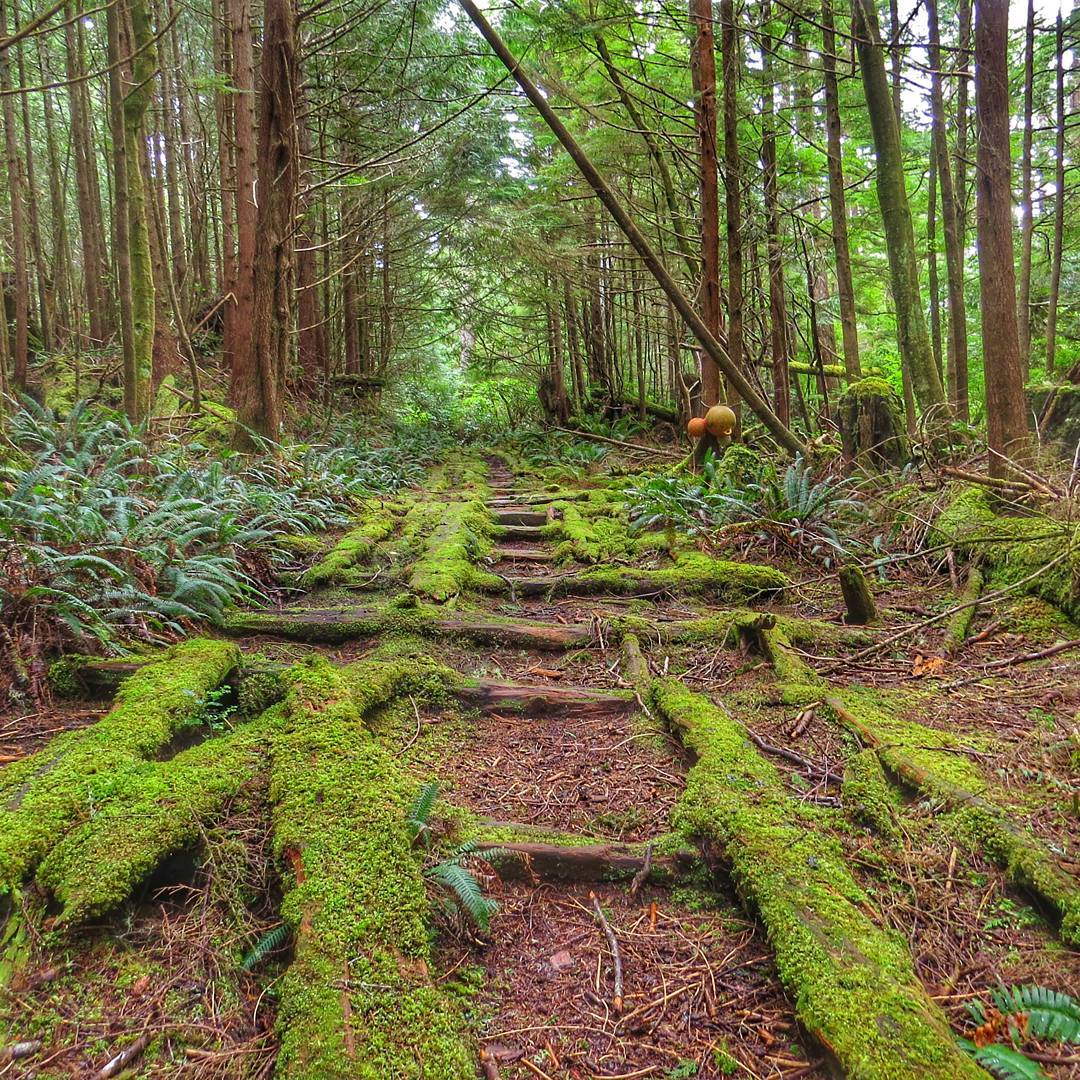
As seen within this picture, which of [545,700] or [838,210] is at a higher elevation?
[838,210]

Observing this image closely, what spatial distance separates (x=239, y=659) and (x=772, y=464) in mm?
4940

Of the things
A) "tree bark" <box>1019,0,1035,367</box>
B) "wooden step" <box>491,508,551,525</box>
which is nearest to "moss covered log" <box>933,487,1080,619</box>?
"wooden step" <box>491,508,551,525</box>

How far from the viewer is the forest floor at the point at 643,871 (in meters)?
1.33

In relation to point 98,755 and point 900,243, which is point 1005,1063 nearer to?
point 98,755

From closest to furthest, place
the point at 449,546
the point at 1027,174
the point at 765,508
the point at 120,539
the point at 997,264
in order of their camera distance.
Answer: the point at 120,539 → the point at 997,264 → the point at 449,546 → the point at 765,508 → the point at 1027,174

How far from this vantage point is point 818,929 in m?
1.50

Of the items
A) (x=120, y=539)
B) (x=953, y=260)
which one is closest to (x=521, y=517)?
(x=120, y=539)

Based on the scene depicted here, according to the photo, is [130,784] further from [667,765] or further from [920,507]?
[920,507]

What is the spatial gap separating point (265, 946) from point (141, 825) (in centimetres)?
46

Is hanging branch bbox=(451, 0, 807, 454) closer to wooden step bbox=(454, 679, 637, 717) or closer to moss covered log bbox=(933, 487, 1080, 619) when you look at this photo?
moss covered log bbox=(933, 487, 1080, 619)

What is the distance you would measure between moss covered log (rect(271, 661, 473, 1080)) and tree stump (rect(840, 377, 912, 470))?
509cm

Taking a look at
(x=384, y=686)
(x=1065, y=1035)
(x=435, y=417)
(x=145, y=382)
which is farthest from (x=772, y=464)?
(x=435, y=417)

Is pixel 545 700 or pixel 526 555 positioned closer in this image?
pixel 545 700

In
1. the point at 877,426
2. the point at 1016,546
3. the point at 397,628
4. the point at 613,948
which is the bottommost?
the point at 613,948
